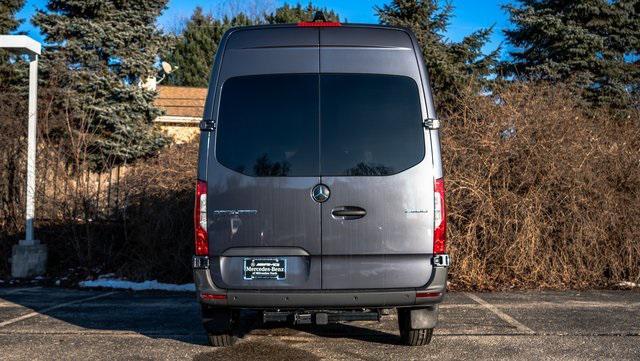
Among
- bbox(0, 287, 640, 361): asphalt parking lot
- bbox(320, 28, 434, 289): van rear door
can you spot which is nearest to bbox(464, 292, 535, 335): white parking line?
bbox(0, 287, 640, 361): asphalt parking lot

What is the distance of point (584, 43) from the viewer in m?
19.1

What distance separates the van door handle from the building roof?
53.0 ft

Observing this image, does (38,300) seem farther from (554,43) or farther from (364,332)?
(554,43)

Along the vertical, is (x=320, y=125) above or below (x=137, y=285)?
above

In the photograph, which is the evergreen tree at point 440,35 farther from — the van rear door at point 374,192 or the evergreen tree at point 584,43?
the van rear door at point 374,192

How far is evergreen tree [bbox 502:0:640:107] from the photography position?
1891 cm

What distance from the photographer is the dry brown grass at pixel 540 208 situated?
903 centimetres

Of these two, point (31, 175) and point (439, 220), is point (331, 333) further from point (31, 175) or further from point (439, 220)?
point (31, 175)

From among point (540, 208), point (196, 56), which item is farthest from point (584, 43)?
point (196, 56)

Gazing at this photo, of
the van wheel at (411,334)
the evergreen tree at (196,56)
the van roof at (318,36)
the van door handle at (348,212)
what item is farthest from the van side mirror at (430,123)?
the evergreen tree at (196,56)

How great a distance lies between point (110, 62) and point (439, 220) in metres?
13.3

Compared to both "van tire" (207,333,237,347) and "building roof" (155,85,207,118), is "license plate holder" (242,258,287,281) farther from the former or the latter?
"building roof" (155,85,207,118)

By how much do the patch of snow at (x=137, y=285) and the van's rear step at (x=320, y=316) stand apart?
4771mm

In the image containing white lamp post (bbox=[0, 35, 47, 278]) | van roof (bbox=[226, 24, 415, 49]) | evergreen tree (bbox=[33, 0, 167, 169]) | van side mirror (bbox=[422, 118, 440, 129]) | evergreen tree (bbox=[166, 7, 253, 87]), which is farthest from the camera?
evergreen tree (bbox=[166, 7, 253, 87])
